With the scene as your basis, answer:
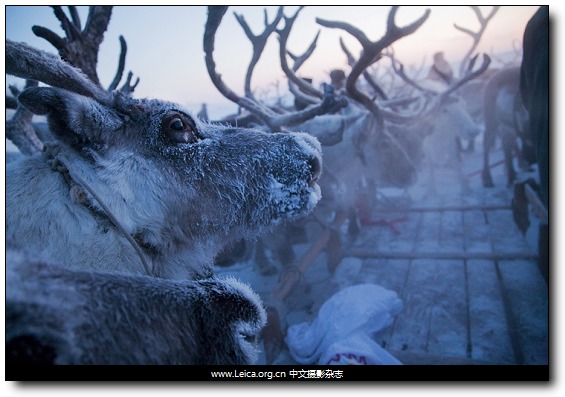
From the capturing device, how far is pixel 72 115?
88cm

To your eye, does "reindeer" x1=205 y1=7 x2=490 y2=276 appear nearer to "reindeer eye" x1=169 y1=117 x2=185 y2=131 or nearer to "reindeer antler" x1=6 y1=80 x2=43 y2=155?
"reindeer antler" x1=6 y1=80 x2=43 y2=155

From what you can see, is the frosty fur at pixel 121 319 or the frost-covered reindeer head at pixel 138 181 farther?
the frost-covered reindeer head at pixel 138 181

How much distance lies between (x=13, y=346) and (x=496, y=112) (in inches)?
264

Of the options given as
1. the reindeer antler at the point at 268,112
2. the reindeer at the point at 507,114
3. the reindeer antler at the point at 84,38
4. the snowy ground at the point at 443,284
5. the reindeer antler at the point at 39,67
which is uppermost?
the reindeer antler at the point at 84,38

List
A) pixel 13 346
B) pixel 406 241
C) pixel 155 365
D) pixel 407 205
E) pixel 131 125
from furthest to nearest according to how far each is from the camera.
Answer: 1. pixel 407 205
2. pixel 406 241
3. pixel 131 125
4. pixel 155 365
5. pixel 13 346

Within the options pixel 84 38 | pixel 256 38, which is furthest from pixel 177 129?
pixel 256 38

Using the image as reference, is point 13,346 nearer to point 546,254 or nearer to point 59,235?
point 59,235

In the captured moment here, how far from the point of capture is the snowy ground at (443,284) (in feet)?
8.07

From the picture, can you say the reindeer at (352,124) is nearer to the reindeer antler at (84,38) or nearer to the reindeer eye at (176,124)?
the reindeer antler at (84,38)

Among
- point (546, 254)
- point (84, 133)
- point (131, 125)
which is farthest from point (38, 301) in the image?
point (546, 254)

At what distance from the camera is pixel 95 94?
1.06 m

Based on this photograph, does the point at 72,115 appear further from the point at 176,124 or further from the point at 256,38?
the point at 256,38

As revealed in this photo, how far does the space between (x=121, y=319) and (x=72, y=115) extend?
0.60 metres

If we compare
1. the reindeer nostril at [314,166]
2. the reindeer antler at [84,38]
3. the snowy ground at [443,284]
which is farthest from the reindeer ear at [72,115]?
the snowy ground at [443,284]
